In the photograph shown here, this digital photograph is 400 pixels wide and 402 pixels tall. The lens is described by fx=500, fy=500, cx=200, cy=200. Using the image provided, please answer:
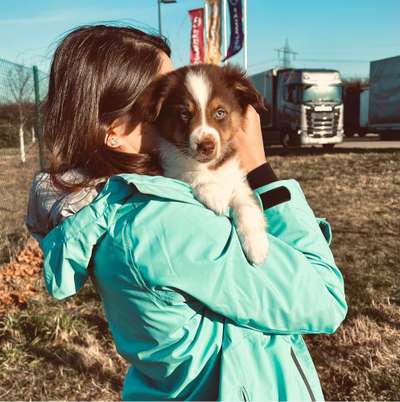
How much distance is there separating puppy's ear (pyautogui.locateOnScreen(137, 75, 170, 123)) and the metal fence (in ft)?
12.2

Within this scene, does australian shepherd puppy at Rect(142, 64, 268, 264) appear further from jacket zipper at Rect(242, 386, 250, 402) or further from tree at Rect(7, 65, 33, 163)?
tree at Rect(7, 65, 33, 163)

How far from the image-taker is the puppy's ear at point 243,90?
7.69ft

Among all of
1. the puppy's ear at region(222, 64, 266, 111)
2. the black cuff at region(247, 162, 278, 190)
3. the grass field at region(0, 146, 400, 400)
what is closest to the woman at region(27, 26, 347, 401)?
the black cuff at region(247, 162, 278, 190)

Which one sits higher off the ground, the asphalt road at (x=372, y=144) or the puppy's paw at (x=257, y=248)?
the puppy's paw at (x=257, y=248)

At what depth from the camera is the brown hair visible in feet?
5.16

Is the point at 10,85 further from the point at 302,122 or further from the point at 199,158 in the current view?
the point at 302,122

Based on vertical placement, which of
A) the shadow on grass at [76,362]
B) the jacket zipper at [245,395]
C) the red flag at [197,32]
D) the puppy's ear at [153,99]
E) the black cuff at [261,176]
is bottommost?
the shadow on grass at [76,362]

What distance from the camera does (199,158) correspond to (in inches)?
81.9

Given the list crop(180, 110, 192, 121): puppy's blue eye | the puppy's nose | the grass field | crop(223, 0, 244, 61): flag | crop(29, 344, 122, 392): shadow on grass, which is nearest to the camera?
the puppy's nose

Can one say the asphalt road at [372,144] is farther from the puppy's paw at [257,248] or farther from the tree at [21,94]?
the puppy's paw at [257,248]

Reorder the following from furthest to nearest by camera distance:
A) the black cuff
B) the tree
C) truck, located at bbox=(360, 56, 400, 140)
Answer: truck, located at bbox=(360, 56, 400, 140)
the tree
the black cuff

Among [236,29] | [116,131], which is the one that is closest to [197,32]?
[236,29]

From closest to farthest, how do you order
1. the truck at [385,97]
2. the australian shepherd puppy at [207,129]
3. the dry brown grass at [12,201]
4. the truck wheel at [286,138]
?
1. the australian shepherd puppy at [207,129]
2. the dry brown grass at [12,201]
3. the truck at [385,97]
4. the truck wheel at [286,138]

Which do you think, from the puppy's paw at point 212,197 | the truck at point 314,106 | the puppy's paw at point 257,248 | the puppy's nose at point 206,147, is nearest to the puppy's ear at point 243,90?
the puppy's nose at point 206,147
